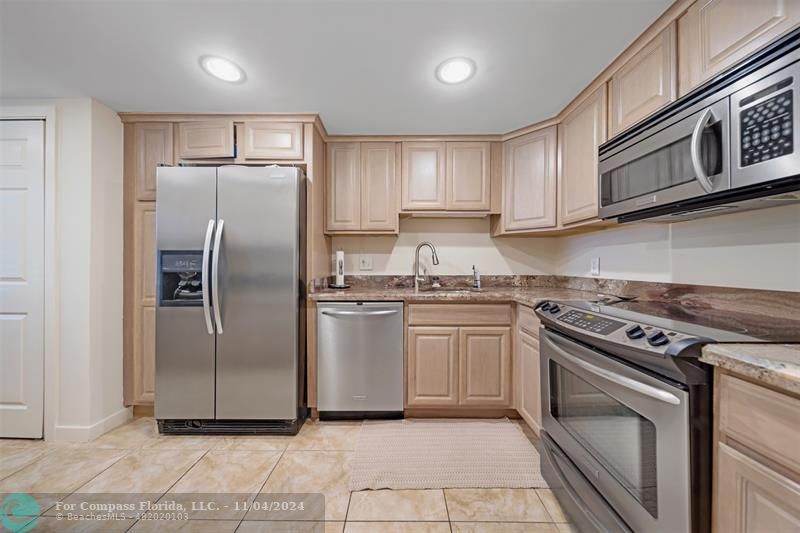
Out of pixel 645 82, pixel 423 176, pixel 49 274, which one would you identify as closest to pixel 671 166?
pixel 645 82

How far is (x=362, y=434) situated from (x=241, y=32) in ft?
7.75

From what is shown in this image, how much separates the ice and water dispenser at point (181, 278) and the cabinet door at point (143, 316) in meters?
0.32

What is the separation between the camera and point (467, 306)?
2.25 metres

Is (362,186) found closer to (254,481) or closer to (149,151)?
(149,151)

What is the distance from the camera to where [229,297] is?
2025 millimetres

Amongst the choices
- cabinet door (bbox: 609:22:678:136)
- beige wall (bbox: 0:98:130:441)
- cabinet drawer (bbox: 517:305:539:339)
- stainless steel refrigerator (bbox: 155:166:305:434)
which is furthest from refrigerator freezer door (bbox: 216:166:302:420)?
cabinet door (bbox: 609:22:678:136)

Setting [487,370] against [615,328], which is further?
[487,370]

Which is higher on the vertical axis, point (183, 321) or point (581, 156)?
point (581, 156)

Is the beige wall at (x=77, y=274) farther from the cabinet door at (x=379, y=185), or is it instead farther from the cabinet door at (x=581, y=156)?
the cabinet door at (x=581, y=156)

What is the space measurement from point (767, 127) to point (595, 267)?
5.01 feet

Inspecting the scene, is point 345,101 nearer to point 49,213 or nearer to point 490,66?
point 490,66

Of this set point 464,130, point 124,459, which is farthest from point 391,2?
point 124,459

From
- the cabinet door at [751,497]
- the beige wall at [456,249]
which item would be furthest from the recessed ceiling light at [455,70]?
the cabinet door at [751,497]

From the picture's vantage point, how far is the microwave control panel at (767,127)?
2.67 ft
